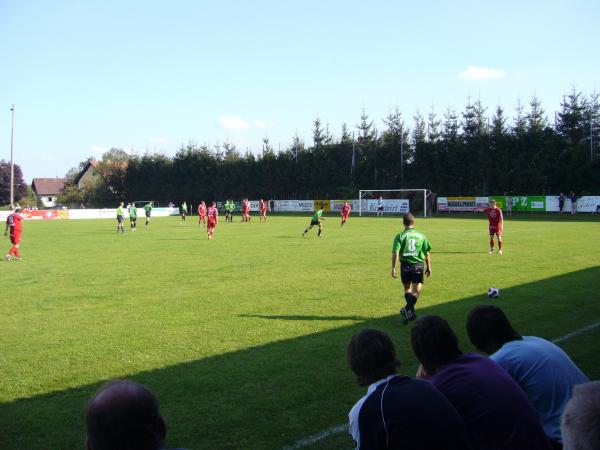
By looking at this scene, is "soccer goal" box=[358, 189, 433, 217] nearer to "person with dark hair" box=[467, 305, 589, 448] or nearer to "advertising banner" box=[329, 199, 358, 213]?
"advertising banner" box=[329, 199, 358, 213]

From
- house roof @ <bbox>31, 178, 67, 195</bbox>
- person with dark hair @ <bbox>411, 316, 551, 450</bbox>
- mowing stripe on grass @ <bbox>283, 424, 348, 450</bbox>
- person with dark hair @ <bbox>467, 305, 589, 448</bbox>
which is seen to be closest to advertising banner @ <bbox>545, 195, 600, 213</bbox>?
mowing stripe on grass @ <bbox>283, 424, 348, 450</bbox>

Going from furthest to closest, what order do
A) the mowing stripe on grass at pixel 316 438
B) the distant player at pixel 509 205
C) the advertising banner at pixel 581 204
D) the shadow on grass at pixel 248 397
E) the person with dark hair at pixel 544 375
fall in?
the distant player at pixel 509 205, the advertising banner at pixel 581 204, the shadow on grass at pixel 248 397, the mowing stripe on grass at pixel 316 438, the person with dark hair at pixel 544 375

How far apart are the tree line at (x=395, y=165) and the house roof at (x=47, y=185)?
28.4 m

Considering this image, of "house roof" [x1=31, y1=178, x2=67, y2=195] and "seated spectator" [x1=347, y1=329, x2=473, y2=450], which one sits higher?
"house roof" [x1=31, y1=178, x2=67, y2=195]

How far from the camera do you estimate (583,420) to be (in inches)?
65.3

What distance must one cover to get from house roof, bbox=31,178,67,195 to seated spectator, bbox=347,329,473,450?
129054mm

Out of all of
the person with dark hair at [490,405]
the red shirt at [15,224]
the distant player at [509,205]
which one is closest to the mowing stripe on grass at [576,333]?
the person with dark hair at [490,405]

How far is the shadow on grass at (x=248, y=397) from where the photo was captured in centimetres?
503

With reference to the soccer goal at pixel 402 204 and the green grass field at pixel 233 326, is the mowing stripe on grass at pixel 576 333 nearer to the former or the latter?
the green grass field at pixel 233 326

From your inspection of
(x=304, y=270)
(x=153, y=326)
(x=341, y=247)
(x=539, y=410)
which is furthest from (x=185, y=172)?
(x=539, y=410)

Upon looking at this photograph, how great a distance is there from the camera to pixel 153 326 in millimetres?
9352

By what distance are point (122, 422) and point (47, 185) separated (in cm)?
13415

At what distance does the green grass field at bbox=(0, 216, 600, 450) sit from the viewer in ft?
18.0

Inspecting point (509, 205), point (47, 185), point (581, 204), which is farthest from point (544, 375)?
point (47, 185)
